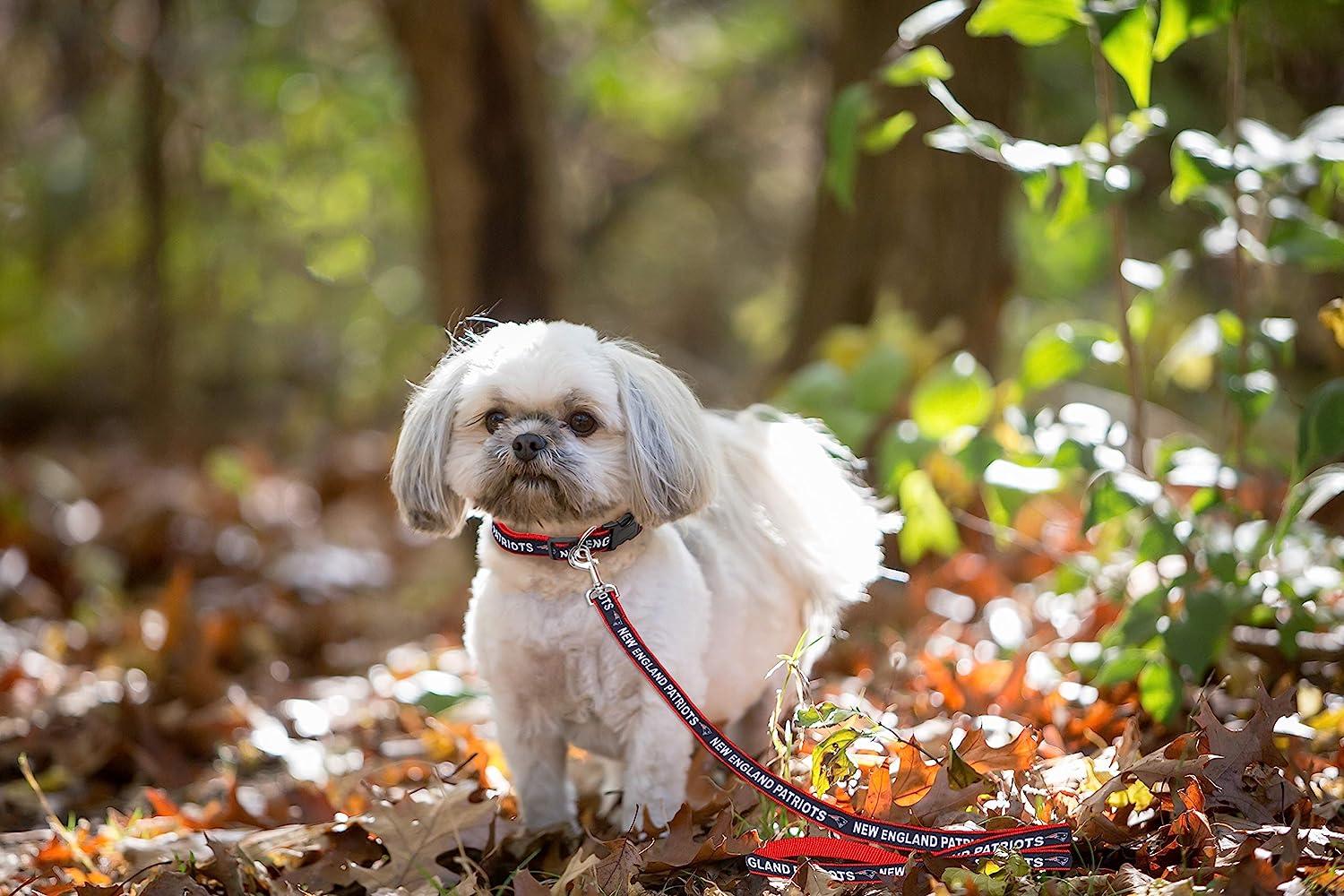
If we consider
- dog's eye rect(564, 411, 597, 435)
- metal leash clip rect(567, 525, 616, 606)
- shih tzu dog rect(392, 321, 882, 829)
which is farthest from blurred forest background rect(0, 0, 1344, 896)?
dog's eye rect(564, 411, 597, 435)

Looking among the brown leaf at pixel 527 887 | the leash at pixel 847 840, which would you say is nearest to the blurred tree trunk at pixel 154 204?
the leash at pixel 847 840

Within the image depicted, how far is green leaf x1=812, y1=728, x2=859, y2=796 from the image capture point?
7.85 feet

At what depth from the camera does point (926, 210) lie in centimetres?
541

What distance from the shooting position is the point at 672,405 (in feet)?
8.27

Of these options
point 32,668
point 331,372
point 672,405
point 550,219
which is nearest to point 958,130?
point 672,405

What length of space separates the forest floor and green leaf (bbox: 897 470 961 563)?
1.07ft

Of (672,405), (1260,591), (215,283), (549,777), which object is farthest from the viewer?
(215,283)

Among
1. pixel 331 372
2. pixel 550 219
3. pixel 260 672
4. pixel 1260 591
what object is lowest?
pixel 331 372

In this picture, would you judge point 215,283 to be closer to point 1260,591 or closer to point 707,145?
point 707,145

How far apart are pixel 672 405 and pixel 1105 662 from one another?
4.86 feet

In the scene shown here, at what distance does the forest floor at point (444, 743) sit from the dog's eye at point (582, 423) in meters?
0.78

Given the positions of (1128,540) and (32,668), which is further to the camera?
(32,668)

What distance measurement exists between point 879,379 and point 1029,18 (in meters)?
1.67

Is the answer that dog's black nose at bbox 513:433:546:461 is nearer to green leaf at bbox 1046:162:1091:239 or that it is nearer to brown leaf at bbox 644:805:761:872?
brown leaf at bbox 644:805:761:872
